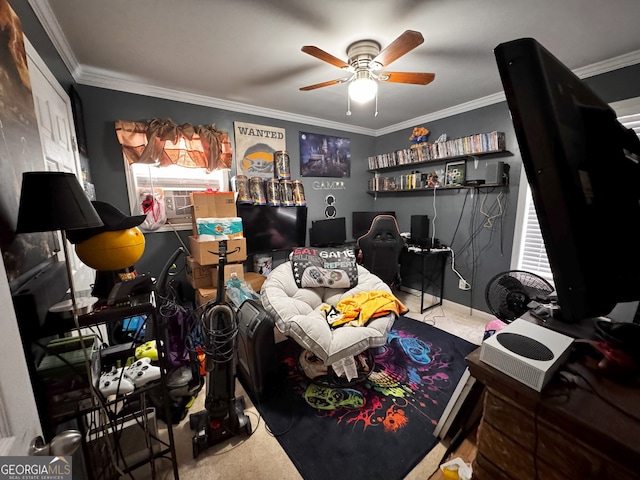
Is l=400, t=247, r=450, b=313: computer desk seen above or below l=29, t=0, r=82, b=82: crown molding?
below

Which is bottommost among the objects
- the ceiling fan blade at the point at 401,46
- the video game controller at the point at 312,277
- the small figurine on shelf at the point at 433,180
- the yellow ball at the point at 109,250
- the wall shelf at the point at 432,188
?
the video game controller at the point at 312,277

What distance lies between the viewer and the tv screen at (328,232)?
3543 mm

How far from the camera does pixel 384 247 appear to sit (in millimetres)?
3033

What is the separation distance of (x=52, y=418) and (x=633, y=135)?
2108 mm

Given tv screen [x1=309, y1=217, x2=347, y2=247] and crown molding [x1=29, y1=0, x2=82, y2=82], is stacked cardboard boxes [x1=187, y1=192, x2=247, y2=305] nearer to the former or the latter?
tv screen [x1=309, y1=217, x2=347, y2=247]

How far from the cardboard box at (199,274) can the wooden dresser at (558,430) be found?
2.54 metres

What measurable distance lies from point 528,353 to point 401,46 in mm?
1643

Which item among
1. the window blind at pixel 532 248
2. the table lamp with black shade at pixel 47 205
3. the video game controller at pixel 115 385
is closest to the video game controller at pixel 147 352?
the video game controller at pixel 115 385

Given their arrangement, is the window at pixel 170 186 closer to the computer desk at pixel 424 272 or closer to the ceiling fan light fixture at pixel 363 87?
the ceiling fan light fixture at pixel 363 87

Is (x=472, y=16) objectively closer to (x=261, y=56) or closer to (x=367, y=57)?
(x=367, y=57)

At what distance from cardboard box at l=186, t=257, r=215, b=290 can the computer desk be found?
2.45 meters

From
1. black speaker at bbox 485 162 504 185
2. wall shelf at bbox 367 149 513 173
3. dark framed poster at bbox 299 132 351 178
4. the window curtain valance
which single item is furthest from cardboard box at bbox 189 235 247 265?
black speaker at bbox 485 162 504 185

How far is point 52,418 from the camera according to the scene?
2.89ft

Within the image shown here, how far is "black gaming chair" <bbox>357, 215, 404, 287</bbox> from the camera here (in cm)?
304
